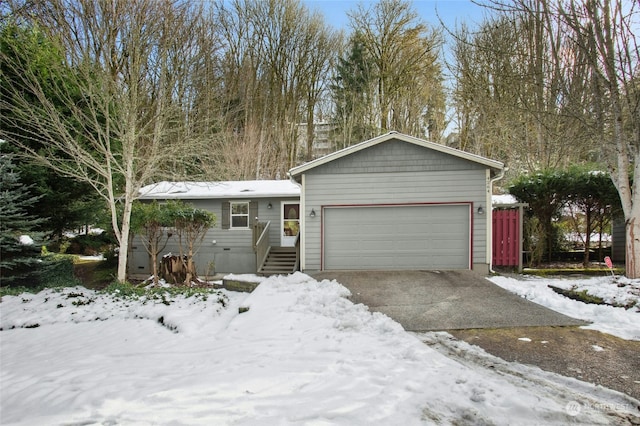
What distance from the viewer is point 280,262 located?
1268 cm

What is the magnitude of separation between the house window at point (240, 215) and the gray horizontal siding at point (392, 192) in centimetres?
427

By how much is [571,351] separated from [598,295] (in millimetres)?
3224

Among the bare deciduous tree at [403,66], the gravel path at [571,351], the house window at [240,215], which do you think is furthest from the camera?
the bare deciduous tree at [403,66]

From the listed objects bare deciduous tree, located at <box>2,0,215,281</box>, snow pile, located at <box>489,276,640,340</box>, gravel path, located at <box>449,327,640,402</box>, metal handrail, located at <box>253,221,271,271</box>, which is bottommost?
gravel path, located at <box>449,327,640,402</box>

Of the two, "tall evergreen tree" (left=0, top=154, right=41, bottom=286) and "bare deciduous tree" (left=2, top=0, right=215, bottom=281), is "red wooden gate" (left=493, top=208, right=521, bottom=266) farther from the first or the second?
"tall evergreen tree" (left=0, top=154, right=41, bottom=286)

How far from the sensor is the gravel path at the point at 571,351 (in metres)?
3.53

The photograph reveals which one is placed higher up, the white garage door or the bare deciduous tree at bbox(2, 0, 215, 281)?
the bare deciduous tree at bbox(2, 0, 215, 281)

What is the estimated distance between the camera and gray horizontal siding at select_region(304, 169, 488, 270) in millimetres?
9719

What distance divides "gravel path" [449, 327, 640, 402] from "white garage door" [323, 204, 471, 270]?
4.76 meters

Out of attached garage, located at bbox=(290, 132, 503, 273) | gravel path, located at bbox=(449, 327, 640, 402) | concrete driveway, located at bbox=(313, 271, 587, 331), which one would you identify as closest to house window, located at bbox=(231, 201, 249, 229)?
attached garage, located at bbox=(290, 132, 503, 273)

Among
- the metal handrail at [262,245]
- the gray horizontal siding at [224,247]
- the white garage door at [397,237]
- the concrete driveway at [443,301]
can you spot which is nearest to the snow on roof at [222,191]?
the gray horizontal siding at [224,247]

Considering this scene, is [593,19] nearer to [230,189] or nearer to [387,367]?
[387,367]

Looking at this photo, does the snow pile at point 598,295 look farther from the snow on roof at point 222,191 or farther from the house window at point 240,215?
the house window at point 240,215

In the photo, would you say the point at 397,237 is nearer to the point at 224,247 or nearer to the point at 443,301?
the point at 443,301
